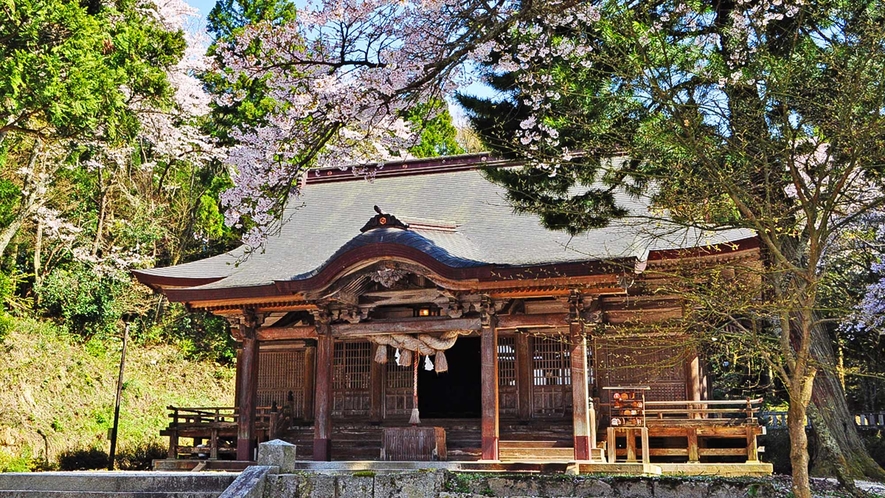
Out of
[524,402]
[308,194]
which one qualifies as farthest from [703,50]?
[308,194]

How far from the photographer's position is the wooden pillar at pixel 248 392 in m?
13.5

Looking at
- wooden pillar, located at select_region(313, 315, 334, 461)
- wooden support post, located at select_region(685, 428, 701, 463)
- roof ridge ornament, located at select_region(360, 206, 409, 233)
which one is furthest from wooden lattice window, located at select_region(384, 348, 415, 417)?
wooden support post, located at select_region(685, 428, 701, 463)

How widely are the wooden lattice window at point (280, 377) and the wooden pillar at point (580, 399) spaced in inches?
221

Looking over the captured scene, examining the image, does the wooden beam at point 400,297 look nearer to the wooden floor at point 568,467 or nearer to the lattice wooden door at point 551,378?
the lattice wooden door at point 551,378

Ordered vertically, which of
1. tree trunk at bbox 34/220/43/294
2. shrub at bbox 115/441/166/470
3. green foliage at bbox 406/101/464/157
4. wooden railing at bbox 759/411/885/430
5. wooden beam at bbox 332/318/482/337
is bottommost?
shrub at bbox 115/441/166/470

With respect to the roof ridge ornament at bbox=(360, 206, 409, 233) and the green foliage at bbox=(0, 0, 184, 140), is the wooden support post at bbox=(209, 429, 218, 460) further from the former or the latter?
the green foliage at bbox=(0, 0, 184, 140)

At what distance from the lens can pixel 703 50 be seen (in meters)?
8.79

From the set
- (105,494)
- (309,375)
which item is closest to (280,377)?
(309,375)

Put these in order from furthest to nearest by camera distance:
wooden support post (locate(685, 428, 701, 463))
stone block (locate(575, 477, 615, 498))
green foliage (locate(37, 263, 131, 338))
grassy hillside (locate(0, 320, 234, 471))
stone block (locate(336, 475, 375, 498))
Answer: green foliage (locate(37, 263, 131, 338)) < grassy hillside (locate(0, 320, 234, 471)) < wooden support post (locate(685, 428, 701, 463)) < stone block (locate(336, 475, 375, 498)) < stone block (locate(575, 477, 615, 498))

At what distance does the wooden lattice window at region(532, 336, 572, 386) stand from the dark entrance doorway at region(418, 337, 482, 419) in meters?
2.30

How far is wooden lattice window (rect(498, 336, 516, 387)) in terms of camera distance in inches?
553

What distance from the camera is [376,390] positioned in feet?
48.1

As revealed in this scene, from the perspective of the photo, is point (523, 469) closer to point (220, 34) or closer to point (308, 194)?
point (308, 194)

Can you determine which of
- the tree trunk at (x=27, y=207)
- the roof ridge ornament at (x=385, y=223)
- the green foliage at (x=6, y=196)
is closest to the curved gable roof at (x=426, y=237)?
the roof ridge ornament at (x=385, y=223)
